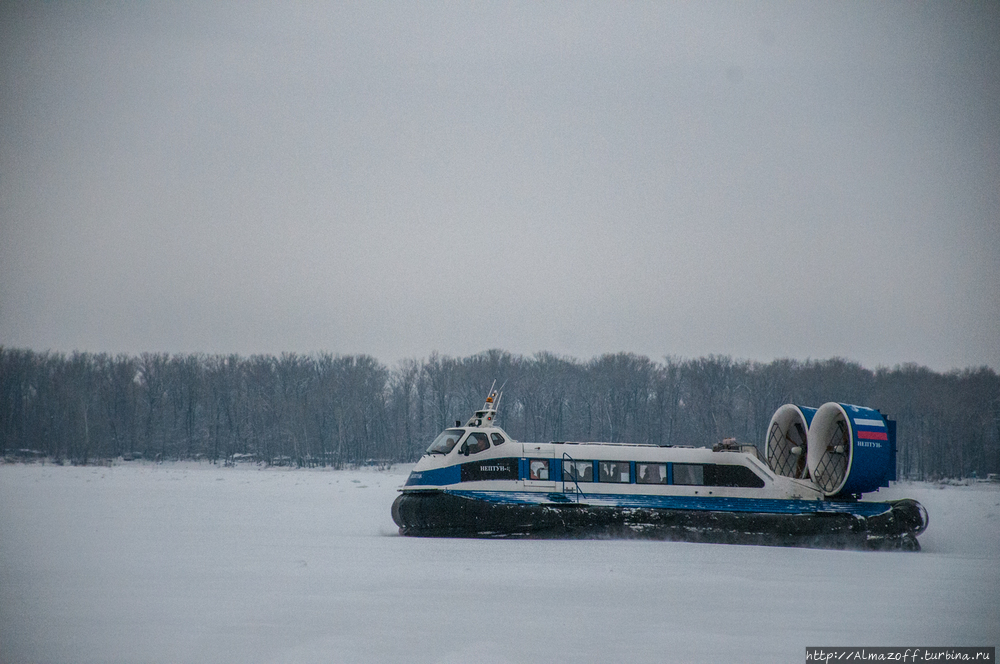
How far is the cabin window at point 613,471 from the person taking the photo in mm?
13859

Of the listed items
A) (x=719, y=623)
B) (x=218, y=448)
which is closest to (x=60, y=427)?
(x=218, y=448)

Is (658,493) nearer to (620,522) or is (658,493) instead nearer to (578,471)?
(620,522)

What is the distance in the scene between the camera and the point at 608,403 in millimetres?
53531

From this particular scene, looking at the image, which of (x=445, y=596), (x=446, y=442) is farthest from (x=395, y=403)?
(x=445, y=596)

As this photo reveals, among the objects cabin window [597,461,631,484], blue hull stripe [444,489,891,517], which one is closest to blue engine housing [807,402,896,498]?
blue hull stripe [444,489,891,517]

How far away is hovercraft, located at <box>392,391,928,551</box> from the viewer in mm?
13258

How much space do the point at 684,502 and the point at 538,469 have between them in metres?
2.39

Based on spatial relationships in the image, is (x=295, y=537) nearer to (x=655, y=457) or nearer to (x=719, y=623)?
(x=655, y=457)

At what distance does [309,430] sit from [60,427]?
14906 mm

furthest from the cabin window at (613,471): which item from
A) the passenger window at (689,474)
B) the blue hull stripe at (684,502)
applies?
the passenger window at (689,474)

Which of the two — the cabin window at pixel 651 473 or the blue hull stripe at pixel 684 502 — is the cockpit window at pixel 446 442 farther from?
the cabin window at pixel 651 473

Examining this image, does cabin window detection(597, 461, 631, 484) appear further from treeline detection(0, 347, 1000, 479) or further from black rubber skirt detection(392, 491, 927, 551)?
treeline detection(0, 347, 1000, 479)

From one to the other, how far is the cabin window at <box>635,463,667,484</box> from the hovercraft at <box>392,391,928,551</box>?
16 millimetres

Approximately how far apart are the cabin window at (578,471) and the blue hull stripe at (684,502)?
0.29m
